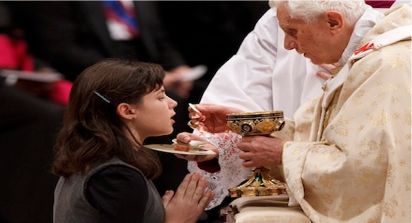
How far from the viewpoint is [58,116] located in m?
4.96

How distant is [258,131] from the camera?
326cm

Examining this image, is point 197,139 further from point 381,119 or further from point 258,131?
point 381,119

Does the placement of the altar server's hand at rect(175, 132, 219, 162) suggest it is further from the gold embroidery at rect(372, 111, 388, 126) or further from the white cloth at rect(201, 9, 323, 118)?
the gold embroidery at rect(372, 111, 388, 126)

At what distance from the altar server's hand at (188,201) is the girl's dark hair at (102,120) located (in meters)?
0.10

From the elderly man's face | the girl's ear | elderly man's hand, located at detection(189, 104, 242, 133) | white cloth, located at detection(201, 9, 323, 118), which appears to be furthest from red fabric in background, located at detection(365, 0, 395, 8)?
the girl's ear

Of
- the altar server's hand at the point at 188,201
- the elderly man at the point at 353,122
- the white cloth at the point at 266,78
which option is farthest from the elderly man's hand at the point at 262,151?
the white cloth at the point at 266,78

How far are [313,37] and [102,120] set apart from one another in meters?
0.63

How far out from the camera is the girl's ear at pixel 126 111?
327cm

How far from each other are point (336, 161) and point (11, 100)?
221 cm

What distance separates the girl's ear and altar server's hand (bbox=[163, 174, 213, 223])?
0.27 meters

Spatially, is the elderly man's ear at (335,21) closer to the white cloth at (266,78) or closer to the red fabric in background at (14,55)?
the white cloth at (266,78)

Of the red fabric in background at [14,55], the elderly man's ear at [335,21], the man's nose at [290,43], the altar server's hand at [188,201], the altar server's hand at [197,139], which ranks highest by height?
the elderly man's ear at [335,21]

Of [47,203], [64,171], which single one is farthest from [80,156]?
[47,203]

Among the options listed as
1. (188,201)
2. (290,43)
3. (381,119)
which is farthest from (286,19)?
(188,201)
